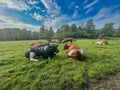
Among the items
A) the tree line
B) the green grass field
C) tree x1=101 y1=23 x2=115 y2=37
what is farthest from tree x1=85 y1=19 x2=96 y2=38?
the green grass field

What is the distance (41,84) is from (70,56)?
297 cm

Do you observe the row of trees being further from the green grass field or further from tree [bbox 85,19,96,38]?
the green grass field

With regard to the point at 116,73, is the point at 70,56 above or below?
above

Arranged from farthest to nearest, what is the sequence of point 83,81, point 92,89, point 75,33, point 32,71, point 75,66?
1. point 75,33
2. point 75,66
3. point 32,71
4. point 83,81
5. point 92,89

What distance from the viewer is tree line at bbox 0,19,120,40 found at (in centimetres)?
5041

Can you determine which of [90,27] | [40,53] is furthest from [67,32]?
[40,53]

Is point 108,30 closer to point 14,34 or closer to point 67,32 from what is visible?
point 67,32

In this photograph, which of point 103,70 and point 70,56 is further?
point 70,56

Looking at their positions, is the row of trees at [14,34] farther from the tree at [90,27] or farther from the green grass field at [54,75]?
the green grass field at [54,75]

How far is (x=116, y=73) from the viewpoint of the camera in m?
5.06

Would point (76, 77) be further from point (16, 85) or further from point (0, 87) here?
point (0, 87)

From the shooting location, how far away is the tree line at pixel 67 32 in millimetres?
50406

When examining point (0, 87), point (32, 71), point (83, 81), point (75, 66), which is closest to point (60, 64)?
point (75, 66)

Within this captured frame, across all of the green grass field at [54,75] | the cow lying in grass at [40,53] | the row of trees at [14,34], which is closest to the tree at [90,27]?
the row of trees at [14,34]
